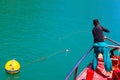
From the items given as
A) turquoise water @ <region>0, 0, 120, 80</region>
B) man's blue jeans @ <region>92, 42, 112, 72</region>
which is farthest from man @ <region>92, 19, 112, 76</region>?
turquoise water @ <region>0, 0, 120, 80</region>

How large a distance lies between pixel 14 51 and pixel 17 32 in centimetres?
492

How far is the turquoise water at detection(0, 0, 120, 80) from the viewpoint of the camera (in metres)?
15.7

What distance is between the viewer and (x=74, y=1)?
1700 inches

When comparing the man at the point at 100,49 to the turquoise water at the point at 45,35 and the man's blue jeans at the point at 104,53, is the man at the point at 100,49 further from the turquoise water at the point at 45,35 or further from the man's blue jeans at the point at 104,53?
the turquoise water at the point at 45,35

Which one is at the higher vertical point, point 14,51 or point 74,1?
point 74,1

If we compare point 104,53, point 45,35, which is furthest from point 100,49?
point 45,35

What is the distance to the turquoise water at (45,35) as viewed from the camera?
51.6 feet

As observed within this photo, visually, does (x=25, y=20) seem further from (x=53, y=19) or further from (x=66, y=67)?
(x=66, y=67)

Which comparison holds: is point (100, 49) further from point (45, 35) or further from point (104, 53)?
point (45, 35)

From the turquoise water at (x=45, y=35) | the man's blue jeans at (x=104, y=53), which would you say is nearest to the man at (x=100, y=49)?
the man's blue jeans at (x=104, y=53)

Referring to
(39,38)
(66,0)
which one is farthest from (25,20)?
(66,0)

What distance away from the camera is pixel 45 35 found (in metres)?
22.6

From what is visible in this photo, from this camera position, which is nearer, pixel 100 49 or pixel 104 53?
pixel 104 53

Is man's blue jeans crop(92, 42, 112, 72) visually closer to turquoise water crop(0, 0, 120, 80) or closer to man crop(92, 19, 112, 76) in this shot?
man crop(92, 19, 112, 76)
